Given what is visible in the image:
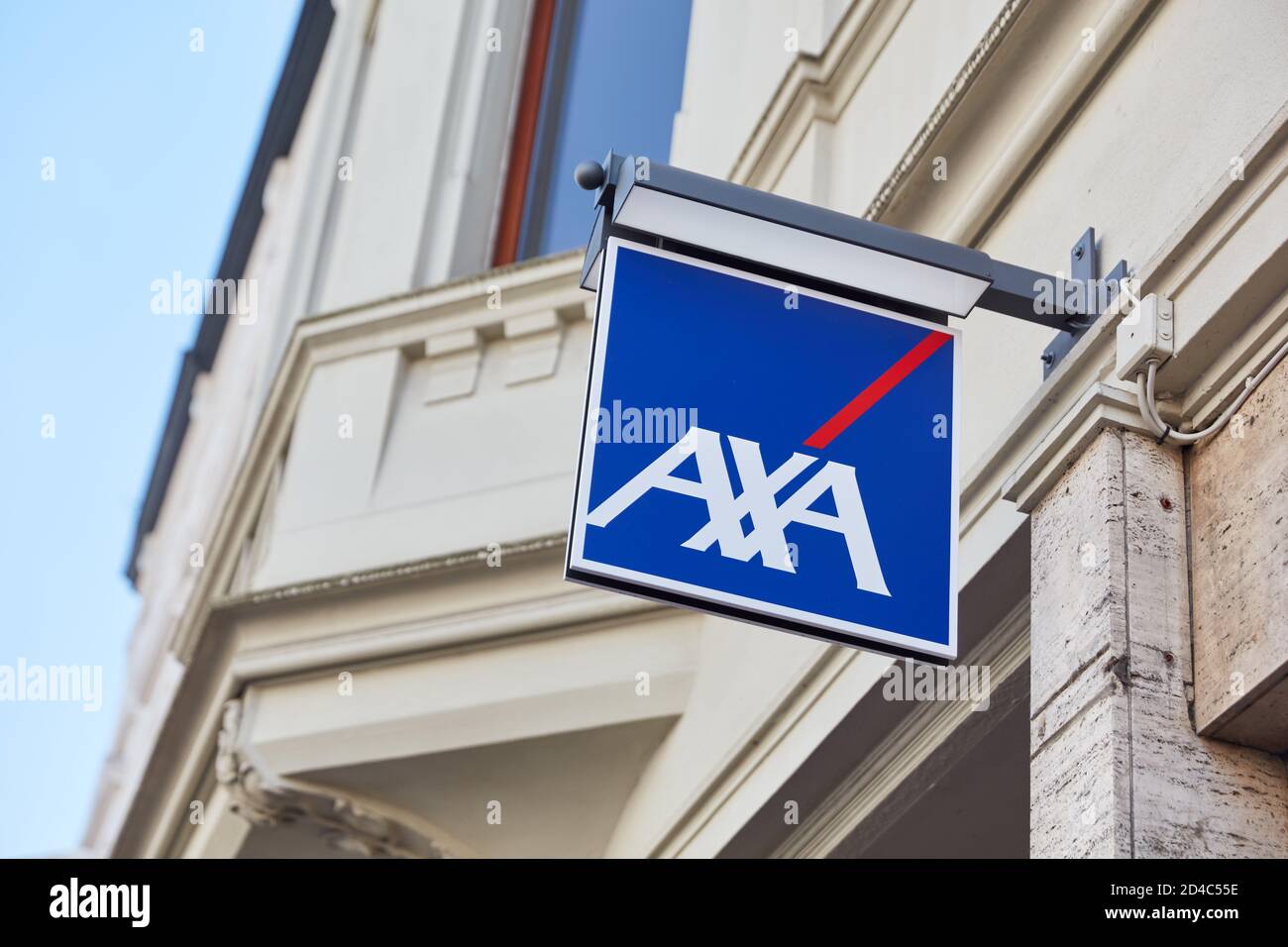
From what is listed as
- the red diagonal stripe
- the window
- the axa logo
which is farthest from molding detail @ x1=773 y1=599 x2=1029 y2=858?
the window

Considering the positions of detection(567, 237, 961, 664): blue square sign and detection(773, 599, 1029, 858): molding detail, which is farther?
detection(773, 599, 1029, 858): molding detail

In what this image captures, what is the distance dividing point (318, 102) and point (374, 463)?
5.85 metres

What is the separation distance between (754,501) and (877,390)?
0.41m

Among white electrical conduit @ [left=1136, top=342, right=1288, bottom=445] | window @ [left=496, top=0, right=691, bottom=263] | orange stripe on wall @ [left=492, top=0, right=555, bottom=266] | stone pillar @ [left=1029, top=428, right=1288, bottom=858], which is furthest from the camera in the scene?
orange stripe on wall @ [left=492, top=0, right=555, bottom=266]

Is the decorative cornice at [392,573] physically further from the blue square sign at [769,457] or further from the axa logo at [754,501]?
the axa logo at [754,501]

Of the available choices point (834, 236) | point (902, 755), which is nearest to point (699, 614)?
point (902, 755)

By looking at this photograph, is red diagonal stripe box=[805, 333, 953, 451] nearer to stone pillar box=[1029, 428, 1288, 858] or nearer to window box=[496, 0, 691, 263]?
stone pillar box=[1029, 428, 1288, 858]

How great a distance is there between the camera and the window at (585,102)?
8781 millimetres

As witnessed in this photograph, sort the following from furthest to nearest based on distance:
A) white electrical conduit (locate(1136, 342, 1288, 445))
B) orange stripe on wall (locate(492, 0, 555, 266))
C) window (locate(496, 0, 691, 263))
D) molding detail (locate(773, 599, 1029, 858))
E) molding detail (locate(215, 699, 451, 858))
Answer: orange stripe on wall (locate(492, 0, 555, 266))
window (locate(496, 0, 691, 263))
molding detail (locate(215, 699, 451, 858))
molding detail (locate(773, 599, 1029, 858))
white electrical conduit (locate(1136, 342, 1288, 445))

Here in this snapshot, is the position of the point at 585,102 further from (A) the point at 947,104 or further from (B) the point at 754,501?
(B) the point at 754,501

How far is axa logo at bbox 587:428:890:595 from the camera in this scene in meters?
4.19

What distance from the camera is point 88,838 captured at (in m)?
16.4

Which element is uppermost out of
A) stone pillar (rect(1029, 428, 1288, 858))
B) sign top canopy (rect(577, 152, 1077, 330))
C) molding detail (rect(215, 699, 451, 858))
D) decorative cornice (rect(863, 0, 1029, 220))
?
decorative cornice (rect(863, 0, 1029, 220))

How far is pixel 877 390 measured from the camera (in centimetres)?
447
